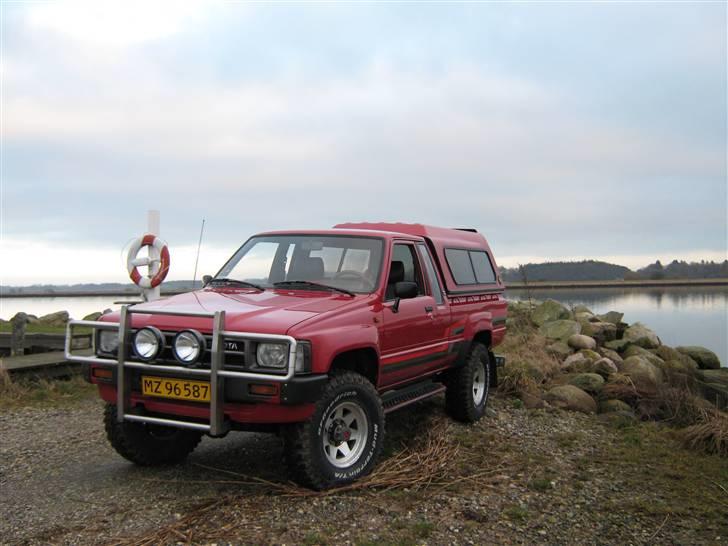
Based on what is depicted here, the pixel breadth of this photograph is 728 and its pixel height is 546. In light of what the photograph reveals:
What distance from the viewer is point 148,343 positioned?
502cm

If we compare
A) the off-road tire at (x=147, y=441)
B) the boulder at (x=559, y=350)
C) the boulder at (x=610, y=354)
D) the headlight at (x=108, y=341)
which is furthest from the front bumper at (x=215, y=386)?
the boulder at (x=610, y=354)

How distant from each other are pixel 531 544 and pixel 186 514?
2.39 metres

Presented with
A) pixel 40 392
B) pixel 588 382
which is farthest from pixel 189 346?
pixel 588 382

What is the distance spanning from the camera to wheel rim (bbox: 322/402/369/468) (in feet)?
17.1

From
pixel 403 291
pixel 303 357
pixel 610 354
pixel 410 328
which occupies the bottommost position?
pixel 610 354

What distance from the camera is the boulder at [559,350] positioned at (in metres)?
13.9

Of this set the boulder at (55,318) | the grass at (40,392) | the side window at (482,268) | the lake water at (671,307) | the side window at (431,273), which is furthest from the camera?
the boulder at (55,318)

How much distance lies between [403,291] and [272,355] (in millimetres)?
1625

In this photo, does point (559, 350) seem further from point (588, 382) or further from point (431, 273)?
point (431, 273)

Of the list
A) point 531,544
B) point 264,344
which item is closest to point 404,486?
point 531,544

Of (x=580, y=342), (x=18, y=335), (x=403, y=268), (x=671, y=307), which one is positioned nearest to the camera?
(x=403, y=268)

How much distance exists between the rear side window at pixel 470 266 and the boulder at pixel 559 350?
5.51m

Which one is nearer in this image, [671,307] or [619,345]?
[619,345]

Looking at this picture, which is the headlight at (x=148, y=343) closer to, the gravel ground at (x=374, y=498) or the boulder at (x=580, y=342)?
the gravel ground at (x=374, y=498)
